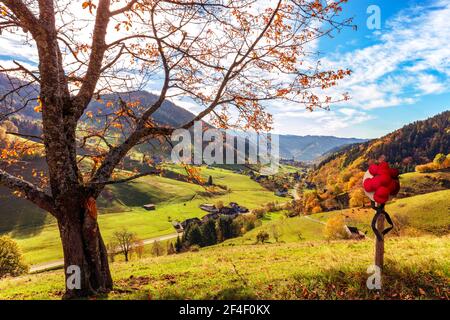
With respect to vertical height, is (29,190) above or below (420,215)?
above

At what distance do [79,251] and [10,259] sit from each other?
63.7 m

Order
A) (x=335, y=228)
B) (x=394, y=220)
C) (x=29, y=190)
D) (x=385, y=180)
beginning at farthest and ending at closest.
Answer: (x=335, y=228), (x=394, y=220), (x=29, y=190), (x=385, y=180)

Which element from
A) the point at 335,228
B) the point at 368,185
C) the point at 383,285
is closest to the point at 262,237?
the point at 335,228

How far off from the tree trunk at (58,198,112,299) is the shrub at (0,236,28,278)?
60.7m

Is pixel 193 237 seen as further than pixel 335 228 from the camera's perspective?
Yes

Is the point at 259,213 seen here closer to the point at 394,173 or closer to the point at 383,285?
the point at 383,285

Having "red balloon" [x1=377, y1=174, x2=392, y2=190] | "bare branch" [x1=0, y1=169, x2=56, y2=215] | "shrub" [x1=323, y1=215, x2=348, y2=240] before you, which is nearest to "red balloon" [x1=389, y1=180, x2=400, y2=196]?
"red balloon" [x1=377, y1=174, x2=392, y2=190]

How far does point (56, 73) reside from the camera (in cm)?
894

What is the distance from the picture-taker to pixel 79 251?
9.27 meters

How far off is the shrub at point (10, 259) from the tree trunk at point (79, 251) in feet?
199

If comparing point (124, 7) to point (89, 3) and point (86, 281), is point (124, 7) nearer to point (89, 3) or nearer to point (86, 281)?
point (89, 3)

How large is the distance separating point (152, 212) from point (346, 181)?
118001 millimetres

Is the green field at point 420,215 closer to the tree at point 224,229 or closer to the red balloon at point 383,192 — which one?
the tree at point 224,229
